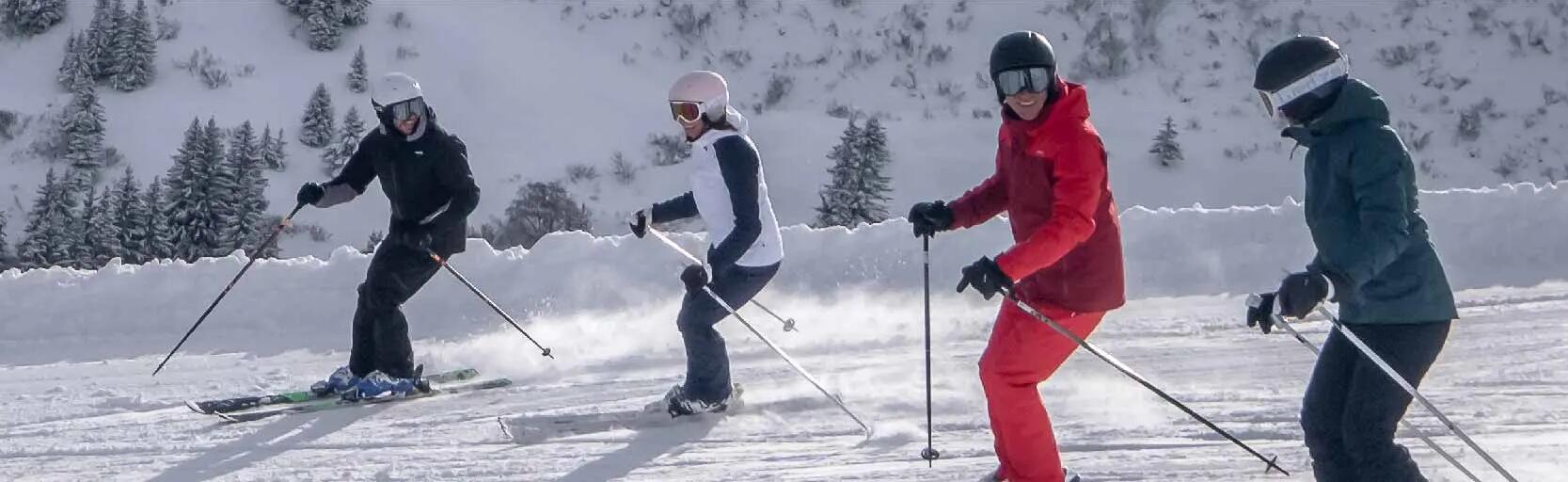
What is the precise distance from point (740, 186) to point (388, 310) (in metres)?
2.19

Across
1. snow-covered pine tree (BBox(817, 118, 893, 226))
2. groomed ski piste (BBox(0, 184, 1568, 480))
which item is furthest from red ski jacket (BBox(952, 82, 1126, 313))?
snow-covered pine tree (BBox(817, 118, 893, 226))

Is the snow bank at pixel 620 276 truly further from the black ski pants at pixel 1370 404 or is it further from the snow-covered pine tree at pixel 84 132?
the snow-covered pine tree at pixel 84 132

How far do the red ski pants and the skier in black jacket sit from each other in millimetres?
3234

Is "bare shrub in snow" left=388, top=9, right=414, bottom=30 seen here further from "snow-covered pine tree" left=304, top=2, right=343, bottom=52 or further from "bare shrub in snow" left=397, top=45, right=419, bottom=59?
"snow-covered pine tree" left=304, top=2, right=343, bottom=52

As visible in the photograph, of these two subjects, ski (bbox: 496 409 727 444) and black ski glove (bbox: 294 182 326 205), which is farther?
black ski glove (bbox: 294 182 326 205)

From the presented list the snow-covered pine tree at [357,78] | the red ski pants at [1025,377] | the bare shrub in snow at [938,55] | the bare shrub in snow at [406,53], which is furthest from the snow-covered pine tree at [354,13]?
the red ski pants at [1025,377]

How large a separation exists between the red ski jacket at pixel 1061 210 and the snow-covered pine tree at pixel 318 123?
664 inches

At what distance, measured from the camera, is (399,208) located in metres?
7.21

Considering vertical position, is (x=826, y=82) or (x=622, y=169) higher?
(x=826, y=82)

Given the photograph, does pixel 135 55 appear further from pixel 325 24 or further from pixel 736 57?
pixel 736 57

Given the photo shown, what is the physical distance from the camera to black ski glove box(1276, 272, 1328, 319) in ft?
12.4

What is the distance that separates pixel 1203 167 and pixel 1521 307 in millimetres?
11157

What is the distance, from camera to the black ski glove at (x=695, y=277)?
6.07m

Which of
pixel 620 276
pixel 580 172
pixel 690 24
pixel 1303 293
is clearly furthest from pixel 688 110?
pixel 690 24
